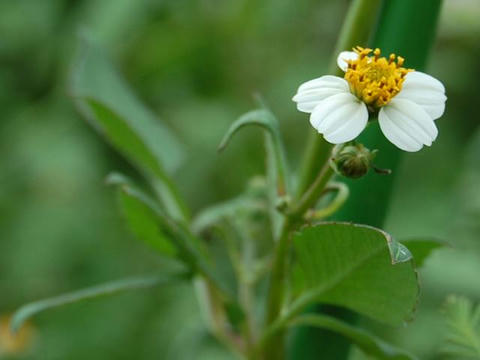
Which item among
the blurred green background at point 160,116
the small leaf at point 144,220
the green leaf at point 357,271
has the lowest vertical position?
the blurred green background at point 160,116

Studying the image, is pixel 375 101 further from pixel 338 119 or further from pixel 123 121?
pixel 123 121

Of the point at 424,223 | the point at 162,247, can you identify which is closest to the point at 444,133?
the point at 424,223

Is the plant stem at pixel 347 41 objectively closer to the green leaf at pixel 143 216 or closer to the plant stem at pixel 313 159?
the plant stem at pixel 313 159

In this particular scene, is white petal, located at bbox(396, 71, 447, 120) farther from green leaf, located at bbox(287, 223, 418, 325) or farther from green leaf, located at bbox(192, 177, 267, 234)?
green leaf, located at bbox(192, 177, 267, 234)

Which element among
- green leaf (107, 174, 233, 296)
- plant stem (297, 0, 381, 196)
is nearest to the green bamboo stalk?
plant stem (297, 0, 381, 196)

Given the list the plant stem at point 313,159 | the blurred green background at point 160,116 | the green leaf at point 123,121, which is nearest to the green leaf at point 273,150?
the plant stem at point 313,159

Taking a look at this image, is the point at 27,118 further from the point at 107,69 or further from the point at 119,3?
the point at 107,69
